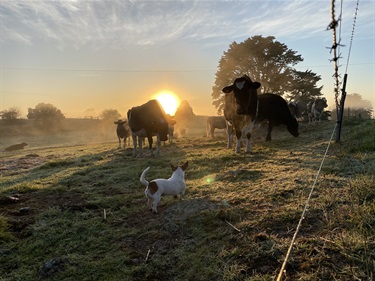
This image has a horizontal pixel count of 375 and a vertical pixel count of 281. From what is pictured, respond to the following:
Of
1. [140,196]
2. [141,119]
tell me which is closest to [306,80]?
[141,119]

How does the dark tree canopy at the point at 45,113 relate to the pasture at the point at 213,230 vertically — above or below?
above

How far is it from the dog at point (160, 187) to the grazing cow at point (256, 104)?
18.9 ft

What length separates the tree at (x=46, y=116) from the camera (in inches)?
2911

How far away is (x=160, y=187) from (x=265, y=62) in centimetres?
3386

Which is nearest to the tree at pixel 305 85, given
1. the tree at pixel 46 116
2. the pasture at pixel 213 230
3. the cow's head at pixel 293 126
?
the cow's head at pixel 293 126

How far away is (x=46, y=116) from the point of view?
74.7 meters

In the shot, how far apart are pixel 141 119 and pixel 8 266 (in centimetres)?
1235

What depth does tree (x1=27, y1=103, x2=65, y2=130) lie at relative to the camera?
243 feet

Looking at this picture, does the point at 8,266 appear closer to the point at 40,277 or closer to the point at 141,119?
the point at 40,277

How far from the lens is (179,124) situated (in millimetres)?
69062

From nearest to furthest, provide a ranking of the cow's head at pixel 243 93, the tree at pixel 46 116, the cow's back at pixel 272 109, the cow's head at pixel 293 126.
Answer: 1. the cow's head at pixel 243 93
2. the cow's back at pixel 272 109
3. the cow's head at pixel 293 126
4. the tree at pixel 46 116

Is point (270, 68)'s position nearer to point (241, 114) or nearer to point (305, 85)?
point (305, 85)

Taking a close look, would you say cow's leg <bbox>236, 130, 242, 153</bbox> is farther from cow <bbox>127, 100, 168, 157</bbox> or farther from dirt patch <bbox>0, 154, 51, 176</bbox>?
dirt patch <bbox>0, 154, 51, 176</bbox>

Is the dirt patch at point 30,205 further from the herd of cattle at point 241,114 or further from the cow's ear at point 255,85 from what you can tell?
the cow's ear at point 255,85
